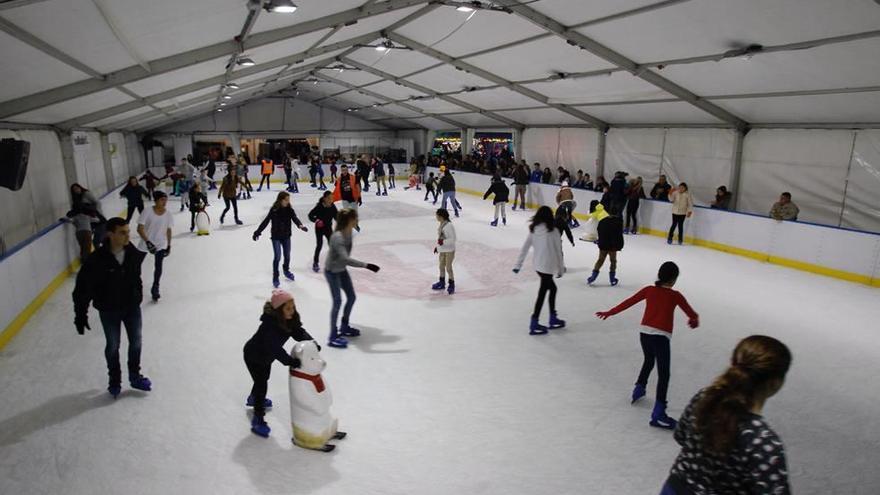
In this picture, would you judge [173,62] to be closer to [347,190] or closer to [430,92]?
[347,190]

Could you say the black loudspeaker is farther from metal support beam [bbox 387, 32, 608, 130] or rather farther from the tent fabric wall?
the tent fabric wall

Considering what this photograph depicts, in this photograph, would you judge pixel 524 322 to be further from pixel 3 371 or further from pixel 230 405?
pixel 3 371

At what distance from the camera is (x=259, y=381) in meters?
3.78

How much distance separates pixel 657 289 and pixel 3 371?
5896 mm

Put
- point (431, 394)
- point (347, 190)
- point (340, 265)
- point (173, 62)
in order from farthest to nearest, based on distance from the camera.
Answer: point (347, 190)
point (173, 62)
point (340, 265)
point (431, 394)

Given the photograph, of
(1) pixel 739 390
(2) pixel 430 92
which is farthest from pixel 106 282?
(2) pixel 430 92

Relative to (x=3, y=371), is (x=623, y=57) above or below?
above

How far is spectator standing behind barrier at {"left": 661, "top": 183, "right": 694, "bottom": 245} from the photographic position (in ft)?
36.5

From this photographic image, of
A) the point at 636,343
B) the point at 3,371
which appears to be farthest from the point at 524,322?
the point at 3,371

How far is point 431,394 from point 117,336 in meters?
2.64

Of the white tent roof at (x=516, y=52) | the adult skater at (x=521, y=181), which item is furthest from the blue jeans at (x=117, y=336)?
the adult skater at (x=521, y=181)

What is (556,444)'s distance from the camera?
3822 mm

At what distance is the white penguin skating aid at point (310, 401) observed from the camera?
3.49 meters

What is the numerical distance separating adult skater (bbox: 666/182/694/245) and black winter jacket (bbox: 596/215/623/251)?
4.42m
